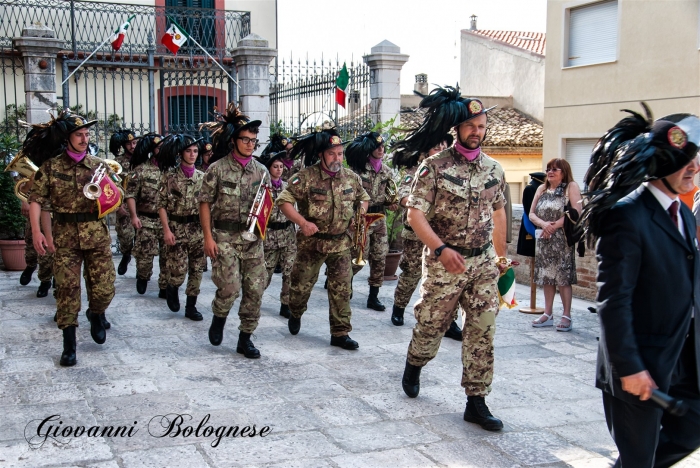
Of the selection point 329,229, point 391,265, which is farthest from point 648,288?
point 391,265

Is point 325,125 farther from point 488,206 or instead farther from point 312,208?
point 488,206

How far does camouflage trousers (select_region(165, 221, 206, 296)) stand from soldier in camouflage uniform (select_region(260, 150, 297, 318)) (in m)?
0.77

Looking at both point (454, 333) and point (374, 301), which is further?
point (374, 301)

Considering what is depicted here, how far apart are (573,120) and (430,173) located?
51.1ft

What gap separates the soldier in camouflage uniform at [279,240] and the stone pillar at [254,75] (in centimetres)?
499

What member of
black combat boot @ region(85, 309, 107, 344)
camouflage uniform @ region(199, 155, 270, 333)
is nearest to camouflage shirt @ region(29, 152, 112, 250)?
black combat boot @ region(85, 309, 107, 344)

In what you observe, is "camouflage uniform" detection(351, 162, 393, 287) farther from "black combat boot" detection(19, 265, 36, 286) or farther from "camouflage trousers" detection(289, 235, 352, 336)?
"black combat boot" detection(19, 265, 36, 286)

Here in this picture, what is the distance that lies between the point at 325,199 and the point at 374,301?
256 centimetres

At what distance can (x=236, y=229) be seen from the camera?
7328 mm

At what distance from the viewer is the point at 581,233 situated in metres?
4.12

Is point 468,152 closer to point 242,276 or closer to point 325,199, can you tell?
point 325,199

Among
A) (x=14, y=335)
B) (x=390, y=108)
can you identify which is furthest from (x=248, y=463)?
(x=390, y=108)

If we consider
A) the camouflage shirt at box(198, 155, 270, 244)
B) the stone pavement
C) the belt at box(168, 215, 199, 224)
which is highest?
the camouflage shirt at box(198, 155, 270, 244)

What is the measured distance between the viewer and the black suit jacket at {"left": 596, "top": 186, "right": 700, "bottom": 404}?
370 centimetres
